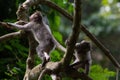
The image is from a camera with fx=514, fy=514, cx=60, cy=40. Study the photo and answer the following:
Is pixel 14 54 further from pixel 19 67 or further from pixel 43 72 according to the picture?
pixel 43 72

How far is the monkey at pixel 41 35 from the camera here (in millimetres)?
4383

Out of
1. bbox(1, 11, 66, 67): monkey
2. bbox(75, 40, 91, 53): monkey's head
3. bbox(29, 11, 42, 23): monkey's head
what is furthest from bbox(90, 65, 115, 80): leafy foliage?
bbox(75, 40, 91, 53): monkey's head

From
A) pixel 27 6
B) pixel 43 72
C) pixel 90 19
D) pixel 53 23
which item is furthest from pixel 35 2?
pixel 90 19

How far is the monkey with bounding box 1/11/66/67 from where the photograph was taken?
4.38 meters

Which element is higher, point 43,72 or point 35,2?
point 35,2

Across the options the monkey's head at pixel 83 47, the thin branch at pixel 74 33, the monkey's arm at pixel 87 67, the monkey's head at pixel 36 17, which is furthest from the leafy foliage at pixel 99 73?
the thin branch at pixel 74 33

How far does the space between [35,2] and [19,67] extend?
3.18 feet

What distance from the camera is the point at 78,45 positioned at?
4.20 m

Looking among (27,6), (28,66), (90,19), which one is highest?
(27,6)

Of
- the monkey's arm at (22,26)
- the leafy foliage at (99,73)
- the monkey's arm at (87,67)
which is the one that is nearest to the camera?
the monkey's arm at (87,67)

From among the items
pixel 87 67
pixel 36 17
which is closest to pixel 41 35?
pixel 36 17

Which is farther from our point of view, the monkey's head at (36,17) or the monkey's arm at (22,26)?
the monkey's head at (36,17)

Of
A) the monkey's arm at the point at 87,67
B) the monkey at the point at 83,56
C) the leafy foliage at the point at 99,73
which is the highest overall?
the monkey at the point at 83,56

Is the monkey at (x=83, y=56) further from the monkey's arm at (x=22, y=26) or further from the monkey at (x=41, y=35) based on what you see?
the monkey's arm at (x=22, y=26)
